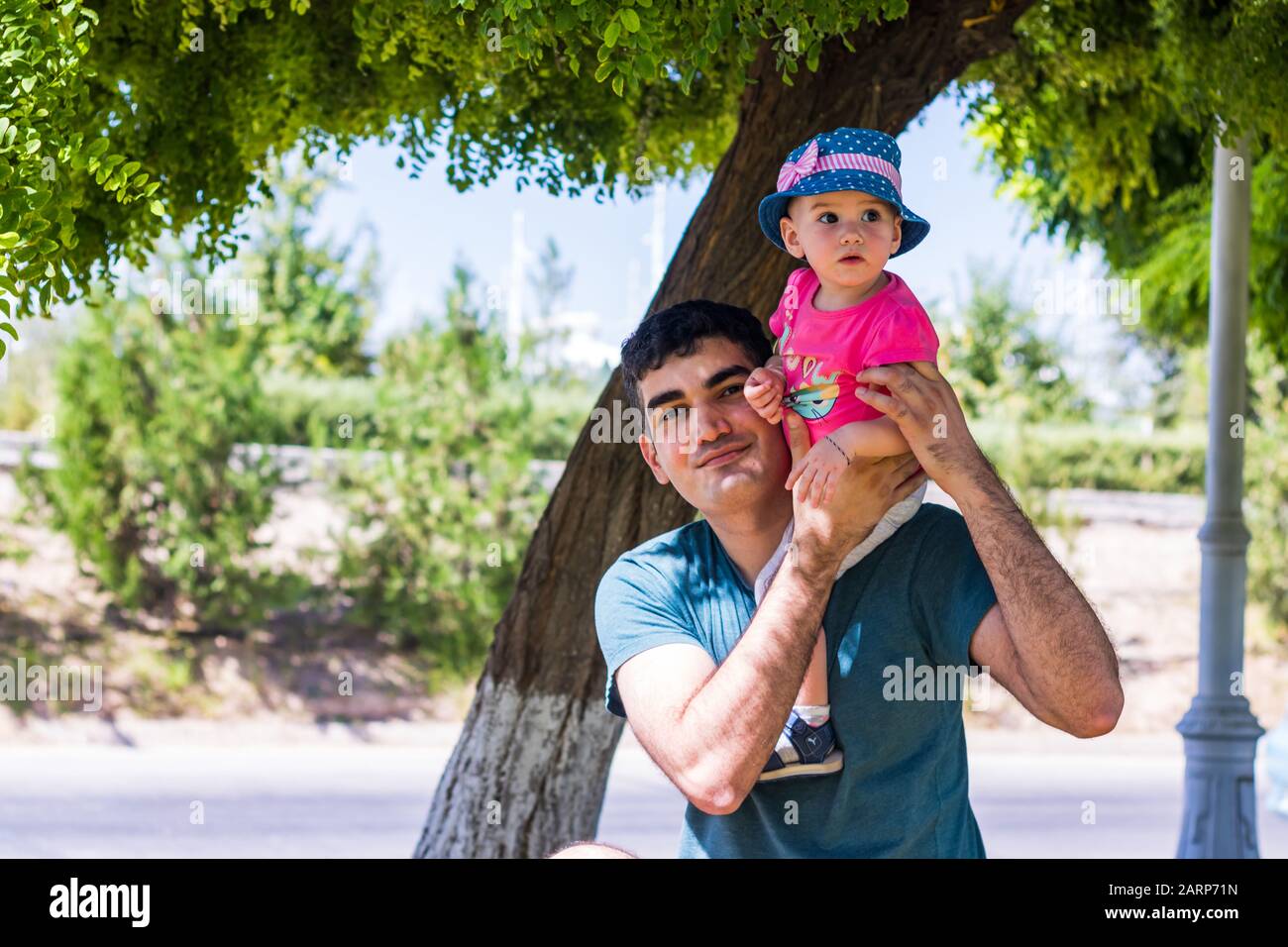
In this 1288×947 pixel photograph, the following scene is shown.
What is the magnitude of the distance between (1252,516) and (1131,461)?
2.06 m

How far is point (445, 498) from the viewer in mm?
14094

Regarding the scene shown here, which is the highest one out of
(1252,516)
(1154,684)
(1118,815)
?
(1252,516)

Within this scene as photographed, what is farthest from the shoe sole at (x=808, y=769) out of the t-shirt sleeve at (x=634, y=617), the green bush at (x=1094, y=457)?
the green bush at (x=1094, y=457)

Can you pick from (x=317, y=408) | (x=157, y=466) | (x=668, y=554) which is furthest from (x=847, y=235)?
(x=317, y=408)

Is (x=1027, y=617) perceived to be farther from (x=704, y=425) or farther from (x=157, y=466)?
(x=157, y=466)

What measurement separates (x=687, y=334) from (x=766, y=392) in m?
0.26

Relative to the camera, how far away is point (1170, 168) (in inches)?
366

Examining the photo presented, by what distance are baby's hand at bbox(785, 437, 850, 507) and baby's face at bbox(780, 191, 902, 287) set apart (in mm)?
442

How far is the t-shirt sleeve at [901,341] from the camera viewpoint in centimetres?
277

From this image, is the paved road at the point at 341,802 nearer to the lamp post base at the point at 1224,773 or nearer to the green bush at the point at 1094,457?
the lamp post base at the point at 1224,773

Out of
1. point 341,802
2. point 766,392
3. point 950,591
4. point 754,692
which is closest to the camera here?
point 754,692

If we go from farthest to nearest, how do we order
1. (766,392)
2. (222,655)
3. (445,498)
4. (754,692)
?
(222,655) < (445,498) < (766,392) < (754,692)
